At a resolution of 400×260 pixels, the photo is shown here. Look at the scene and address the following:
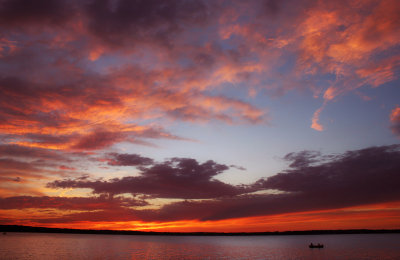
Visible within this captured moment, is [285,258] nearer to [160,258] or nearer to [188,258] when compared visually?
[188,258]

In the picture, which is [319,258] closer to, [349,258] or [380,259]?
[349,258]

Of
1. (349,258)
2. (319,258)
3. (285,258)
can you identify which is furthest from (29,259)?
(349,258)

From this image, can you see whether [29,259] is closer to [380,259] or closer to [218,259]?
[218,259]

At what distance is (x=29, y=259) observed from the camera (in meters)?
100

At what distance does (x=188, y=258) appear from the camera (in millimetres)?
114625

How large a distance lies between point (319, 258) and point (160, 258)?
62.2m

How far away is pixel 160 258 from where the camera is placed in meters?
113

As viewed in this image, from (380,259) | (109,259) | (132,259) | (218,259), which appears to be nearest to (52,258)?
(109,259)

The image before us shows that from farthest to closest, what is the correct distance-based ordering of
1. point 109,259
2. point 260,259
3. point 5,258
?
point 260,259, point 109,259, point 5,258

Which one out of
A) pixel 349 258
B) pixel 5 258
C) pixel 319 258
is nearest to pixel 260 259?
pixel 319 258

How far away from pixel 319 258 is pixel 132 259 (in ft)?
237

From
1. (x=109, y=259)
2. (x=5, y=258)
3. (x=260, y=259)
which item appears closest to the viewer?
(x=5, y=258)

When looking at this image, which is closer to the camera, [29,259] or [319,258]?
[29,259]

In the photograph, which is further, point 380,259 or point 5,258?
point 380,259
